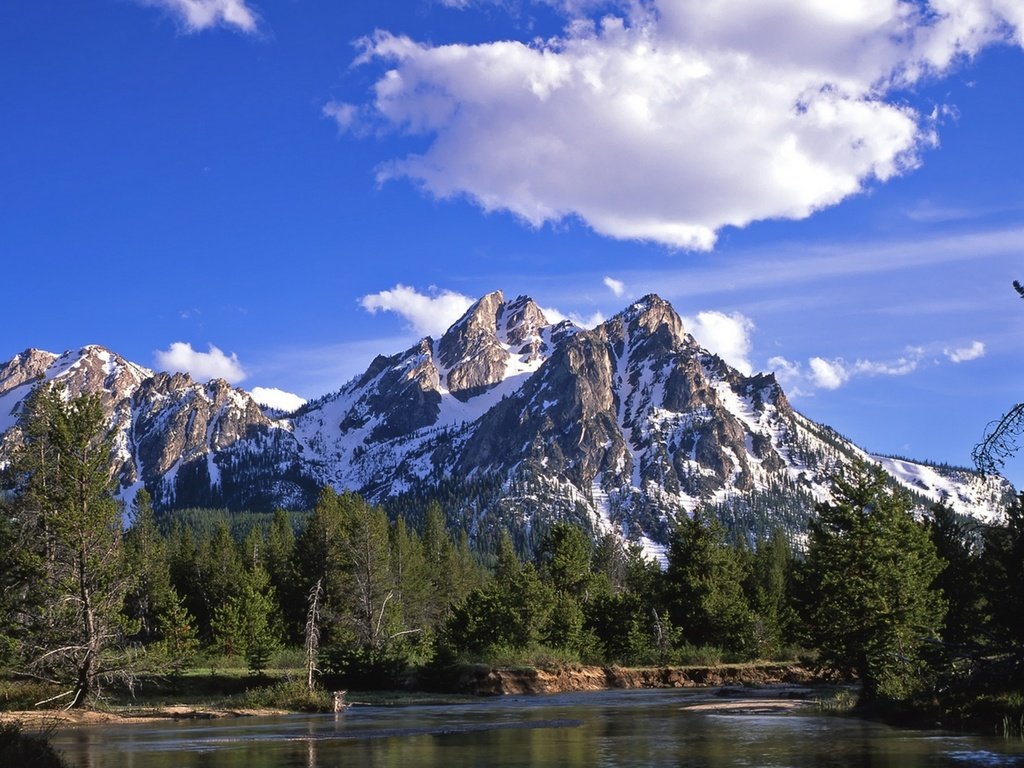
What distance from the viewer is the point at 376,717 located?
51.1m

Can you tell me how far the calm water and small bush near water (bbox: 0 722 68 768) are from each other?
510 centimetres

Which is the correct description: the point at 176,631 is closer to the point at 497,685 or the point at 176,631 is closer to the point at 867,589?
the point at 497,685

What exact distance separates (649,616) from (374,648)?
107 feet

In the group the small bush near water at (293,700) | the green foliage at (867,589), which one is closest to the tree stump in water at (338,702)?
the small bush near water at (293,700)

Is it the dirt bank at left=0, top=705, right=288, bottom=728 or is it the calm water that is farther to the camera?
the dirt bank at left=0, top=705, right=288, bottom=728

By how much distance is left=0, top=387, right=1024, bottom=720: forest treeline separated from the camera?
1997 inches

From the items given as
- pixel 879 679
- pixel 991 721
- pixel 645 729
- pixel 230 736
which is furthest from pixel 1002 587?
pixel 230 736

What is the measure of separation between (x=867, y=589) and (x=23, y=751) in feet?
131

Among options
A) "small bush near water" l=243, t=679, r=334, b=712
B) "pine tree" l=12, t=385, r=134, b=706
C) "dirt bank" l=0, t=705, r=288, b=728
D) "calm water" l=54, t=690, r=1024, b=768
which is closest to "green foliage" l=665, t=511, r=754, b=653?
→ "calm water" l=54, t=690, r=1024, b=768

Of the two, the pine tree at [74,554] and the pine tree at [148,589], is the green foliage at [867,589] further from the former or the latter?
the pine tree at [148,589]

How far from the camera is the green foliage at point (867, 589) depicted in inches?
1909

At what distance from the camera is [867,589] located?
5025cm

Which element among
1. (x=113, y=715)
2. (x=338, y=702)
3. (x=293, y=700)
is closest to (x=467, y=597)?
(x=293, y=700)

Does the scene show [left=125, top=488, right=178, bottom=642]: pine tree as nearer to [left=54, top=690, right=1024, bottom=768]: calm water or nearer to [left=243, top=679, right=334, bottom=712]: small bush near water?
[left=243, top=679, right=334, bottom=712]: small bush near water
